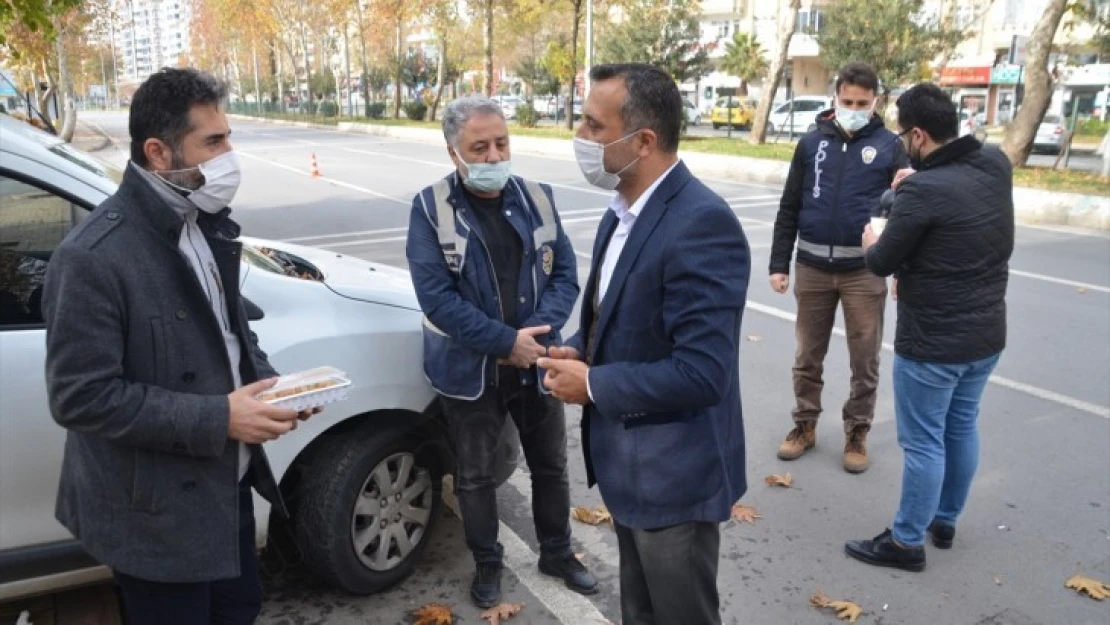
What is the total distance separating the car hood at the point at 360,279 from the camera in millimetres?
3338

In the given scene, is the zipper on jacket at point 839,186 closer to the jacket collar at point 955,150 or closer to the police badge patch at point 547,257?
the jacket collar at point 955,150

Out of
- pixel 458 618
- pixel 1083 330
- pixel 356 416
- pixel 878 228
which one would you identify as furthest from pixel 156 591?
pixel 1083 330

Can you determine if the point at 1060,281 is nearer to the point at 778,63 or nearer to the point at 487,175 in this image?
the point at 487,175

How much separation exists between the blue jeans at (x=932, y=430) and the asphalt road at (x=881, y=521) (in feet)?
1.05

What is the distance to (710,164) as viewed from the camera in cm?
2009

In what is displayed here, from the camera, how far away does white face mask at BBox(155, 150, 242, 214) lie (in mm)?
2141

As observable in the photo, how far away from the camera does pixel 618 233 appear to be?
2303mm

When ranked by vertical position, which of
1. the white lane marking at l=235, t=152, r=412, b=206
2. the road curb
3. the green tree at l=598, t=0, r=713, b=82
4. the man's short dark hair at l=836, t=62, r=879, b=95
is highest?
the green tree at l=598, t=0, r=713, b=82

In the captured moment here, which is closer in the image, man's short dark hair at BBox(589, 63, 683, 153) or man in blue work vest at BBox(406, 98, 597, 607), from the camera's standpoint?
man's short dark hair at BBox(589, 63, 683, 153)

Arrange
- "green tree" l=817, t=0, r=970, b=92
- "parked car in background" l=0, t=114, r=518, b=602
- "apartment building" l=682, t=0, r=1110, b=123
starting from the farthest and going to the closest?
"apartment building" l=682, t=0, r=1110, b=123 < "green tree" l=817, t=0, r=970, b=92 < "parked car in background" l=0, t=114, r=518, b=602

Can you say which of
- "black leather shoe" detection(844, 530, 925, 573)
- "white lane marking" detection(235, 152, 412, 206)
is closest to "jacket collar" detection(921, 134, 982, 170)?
"black leather shoe" detection(844, 530, 925, 573)

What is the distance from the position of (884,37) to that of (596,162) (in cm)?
3312

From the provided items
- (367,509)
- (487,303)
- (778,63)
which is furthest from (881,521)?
(778,63)

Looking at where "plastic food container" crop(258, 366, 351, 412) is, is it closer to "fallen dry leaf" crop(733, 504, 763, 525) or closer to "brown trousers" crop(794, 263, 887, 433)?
"fallen dry leaf" crop(733, 504, 763, 525)
